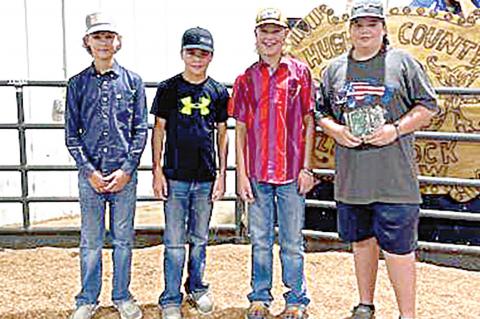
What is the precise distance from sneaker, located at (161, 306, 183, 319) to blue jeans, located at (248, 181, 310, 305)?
0.37 m

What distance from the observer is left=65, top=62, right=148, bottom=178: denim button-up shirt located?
350 cm

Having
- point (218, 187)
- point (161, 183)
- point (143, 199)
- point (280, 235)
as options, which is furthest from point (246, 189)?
point (143, 199)

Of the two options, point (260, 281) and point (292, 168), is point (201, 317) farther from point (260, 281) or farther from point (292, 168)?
point (292, 168)

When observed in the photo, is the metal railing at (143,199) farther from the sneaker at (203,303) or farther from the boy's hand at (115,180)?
the boy's hand at (115,180)

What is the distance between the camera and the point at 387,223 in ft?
10.7

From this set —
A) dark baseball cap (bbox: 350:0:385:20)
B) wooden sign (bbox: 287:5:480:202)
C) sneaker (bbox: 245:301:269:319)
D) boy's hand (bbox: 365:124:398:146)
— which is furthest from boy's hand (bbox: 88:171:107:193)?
wooden sign (bbox: 287:5:480:202)

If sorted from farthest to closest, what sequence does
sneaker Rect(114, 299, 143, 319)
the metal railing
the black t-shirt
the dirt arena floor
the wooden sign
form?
the wooden sign, the metal railing, the dirt arena floor, sneaker Rect(114, 299, 143, 319), the black t-shirt

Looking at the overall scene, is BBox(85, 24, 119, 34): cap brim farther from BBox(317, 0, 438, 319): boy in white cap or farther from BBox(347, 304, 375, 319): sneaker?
BBox(347, 304, 375, 319): sneaker

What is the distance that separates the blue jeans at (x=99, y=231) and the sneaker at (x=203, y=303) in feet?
1.28

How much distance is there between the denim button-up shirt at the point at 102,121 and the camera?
3.50 metres

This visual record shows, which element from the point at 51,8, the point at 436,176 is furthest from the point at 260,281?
the point at 51,8

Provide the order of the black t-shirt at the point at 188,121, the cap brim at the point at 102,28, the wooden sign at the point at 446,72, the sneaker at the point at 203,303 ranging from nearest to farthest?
the cap brim at the point at 102,28
the black t-shirt at the point at 188,121
the sneaker at the point at 203,303
the wooden sign at the point at 446,72

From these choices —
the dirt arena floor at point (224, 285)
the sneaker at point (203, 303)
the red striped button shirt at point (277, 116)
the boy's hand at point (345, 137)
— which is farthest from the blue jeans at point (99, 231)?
the boy's hand at point (345, 137)

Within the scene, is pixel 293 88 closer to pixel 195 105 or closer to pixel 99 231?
pixel 195 105
